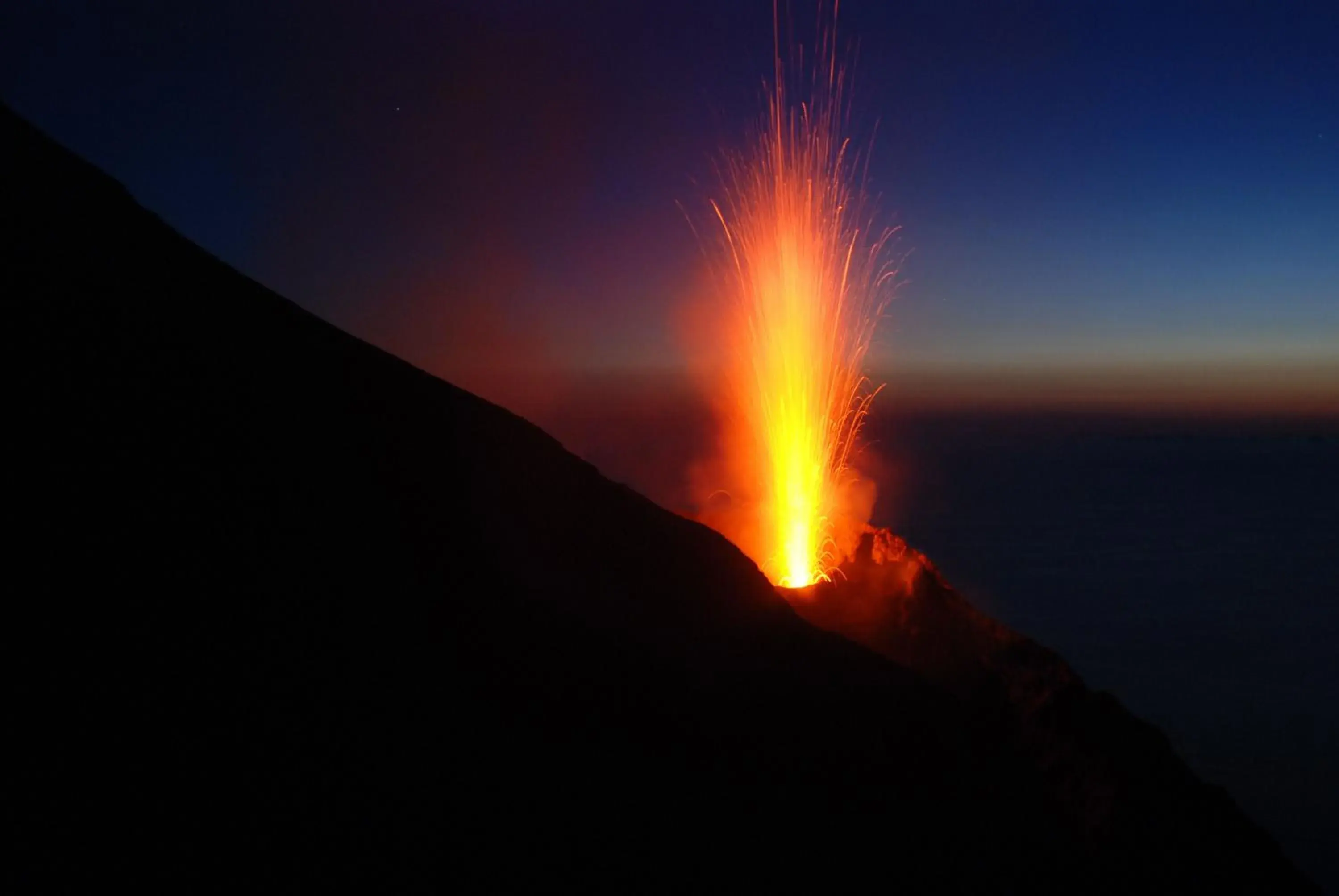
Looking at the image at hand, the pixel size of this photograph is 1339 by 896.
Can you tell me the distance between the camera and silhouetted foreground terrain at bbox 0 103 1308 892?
15.0ft

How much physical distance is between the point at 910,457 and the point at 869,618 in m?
130

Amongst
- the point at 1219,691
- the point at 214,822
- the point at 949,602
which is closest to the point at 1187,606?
the point at 1219,691

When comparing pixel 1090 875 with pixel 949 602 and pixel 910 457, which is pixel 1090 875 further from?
pixel 910 457

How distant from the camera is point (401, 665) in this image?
5805mm

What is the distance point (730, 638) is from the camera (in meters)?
8.65

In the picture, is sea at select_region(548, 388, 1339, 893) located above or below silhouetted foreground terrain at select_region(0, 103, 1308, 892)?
above

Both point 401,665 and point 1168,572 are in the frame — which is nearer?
point 401,665

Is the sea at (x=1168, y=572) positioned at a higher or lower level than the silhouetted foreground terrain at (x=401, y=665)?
higher

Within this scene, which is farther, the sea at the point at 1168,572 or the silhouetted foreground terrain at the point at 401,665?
the sea at the point at 1168,572

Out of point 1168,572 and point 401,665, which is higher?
point 1168,572

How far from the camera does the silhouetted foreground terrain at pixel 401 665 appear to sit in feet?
15.0

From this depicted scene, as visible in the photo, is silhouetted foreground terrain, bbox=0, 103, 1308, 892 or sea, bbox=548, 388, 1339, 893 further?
sea, bbox=548, 388, 1339, 893

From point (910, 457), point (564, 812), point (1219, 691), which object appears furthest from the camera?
point (910, 457)

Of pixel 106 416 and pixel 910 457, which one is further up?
pixel 910 457
